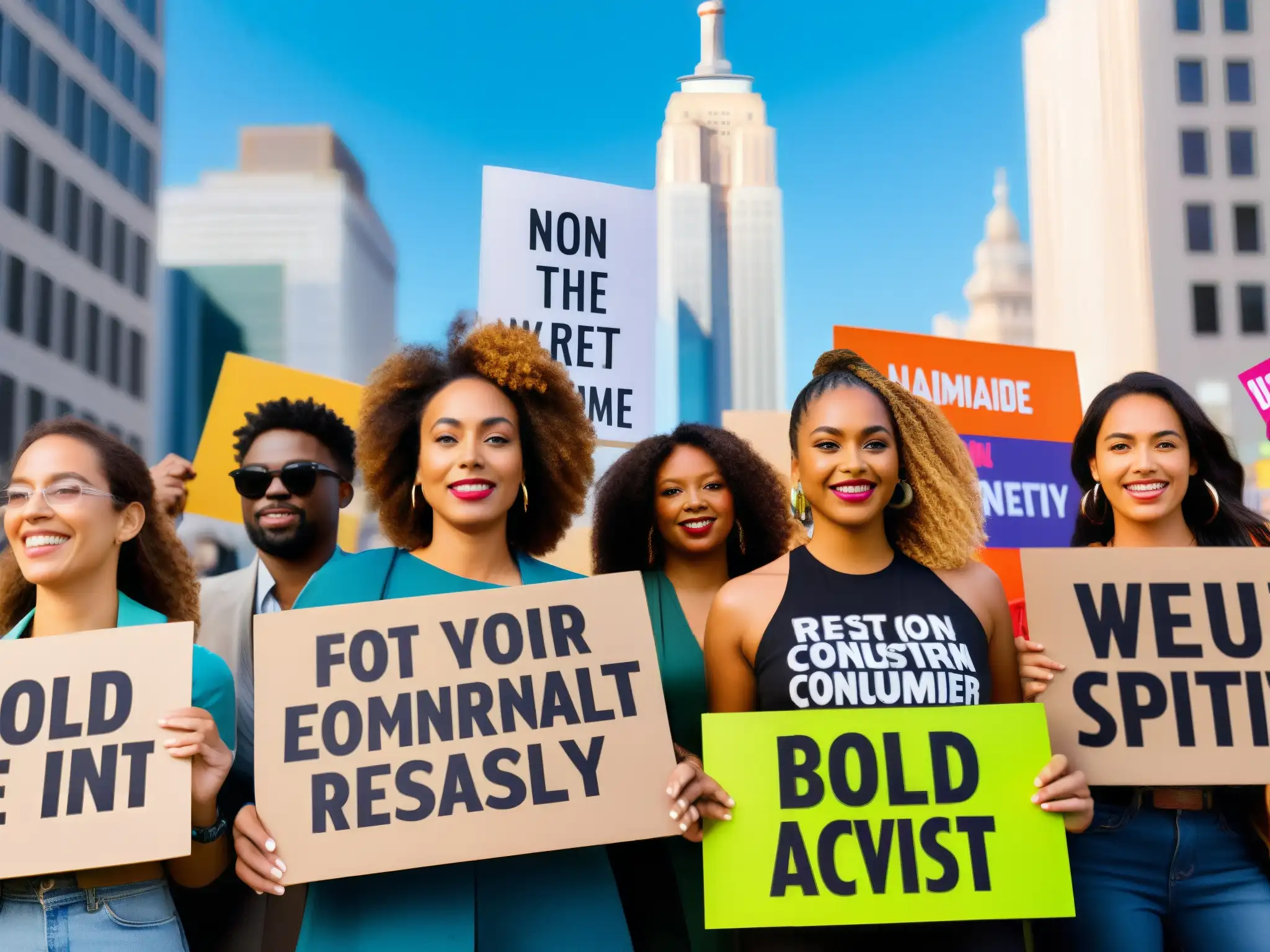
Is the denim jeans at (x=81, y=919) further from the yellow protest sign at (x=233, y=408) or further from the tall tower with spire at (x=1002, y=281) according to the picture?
the tall tower with spire at (x=1002, y=281)

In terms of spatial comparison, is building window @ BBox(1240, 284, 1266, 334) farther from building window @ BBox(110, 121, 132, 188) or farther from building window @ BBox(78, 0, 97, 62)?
building window @ BBox(78, 0, 97, 62)

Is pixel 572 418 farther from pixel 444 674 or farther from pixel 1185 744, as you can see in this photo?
pixel 1185 744

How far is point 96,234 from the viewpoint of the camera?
3769 cm

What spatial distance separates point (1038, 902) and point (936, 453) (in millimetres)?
1120

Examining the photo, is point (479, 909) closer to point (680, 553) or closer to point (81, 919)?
point (81, 919)

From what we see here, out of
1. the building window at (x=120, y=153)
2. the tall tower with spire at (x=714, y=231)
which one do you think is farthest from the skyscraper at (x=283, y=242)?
the building window at (x=120, y=153)

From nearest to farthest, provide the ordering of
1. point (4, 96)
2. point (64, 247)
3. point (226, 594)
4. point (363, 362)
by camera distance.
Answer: point (226, 594)
point (4, 96)
point (64, 247)
point (363, 362)

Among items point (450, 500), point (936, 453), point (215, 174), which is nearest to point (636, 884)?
point (450, 500)

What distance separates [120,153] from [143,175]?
1.83 metres

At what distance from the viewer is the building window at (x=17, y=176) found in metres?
31.6

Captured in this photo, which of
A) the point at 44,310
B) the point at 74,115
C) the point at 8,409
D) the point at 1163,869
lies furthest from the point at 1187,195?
the point at 1163,869

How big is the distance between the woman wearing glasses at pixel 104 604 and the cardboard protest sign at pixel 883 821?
3.84ft

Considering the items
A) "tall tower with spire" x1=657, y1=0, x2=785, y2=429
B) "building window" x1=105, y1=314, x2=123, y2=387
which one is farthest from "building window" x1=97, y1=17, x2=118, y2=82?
"tall tower with spire" x1=657, y1=0, x2=785, y2=429

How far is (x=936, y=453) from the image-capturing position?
332 centimetres
